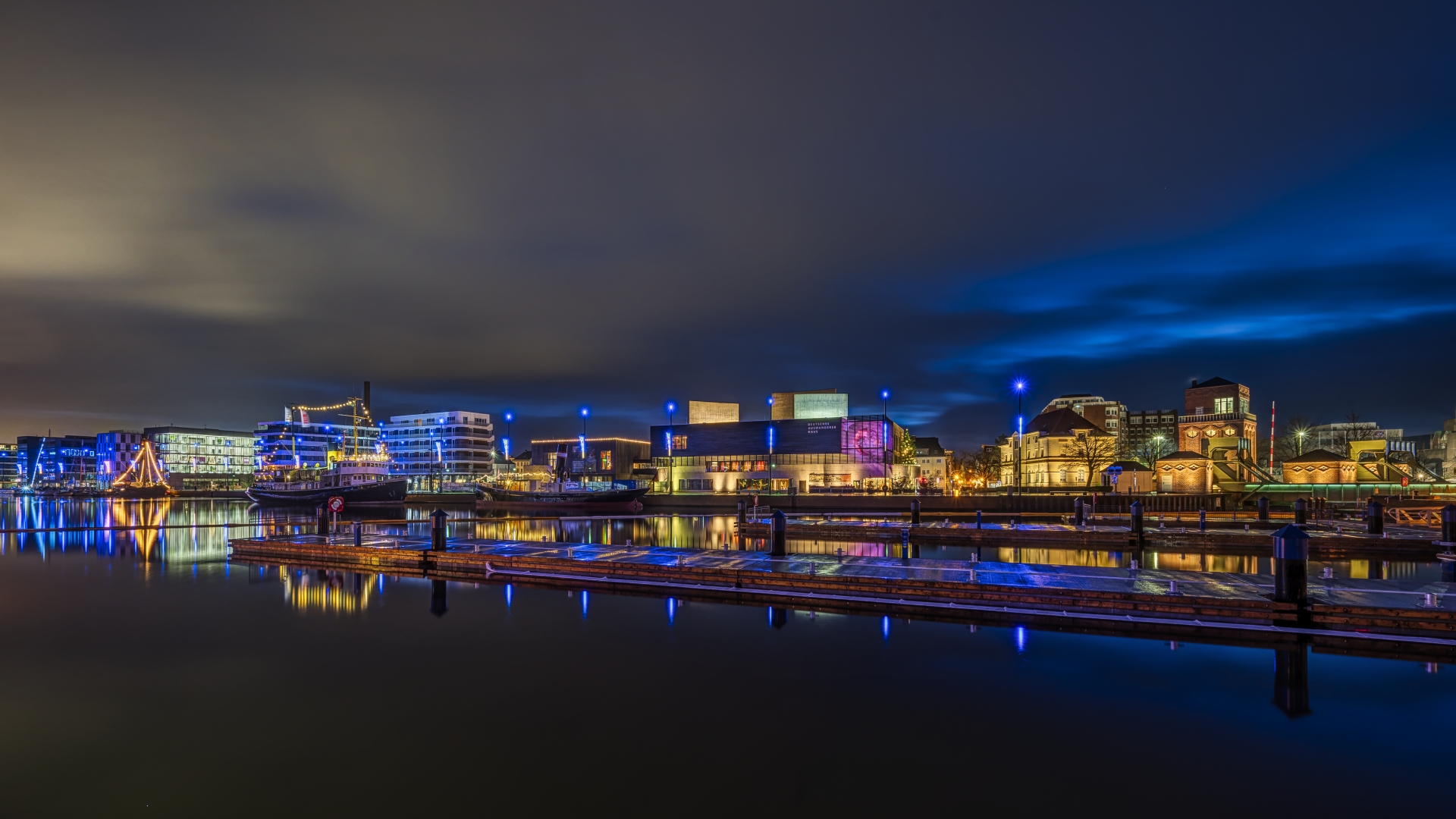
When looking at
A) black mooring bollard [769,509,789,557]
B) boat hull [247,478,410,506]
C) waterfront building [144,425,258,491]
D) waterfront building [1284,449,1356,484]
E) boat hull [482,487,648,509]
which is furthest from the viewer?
waterfront building [144,425,258,491]

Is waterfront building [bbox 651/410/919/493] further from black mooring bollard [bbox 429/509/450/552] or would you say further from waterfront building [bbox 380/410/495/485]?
waterfront building [bbox 380/410/495/485]

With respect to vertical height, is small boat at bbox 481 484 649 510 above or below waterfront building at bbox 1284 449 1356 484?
below

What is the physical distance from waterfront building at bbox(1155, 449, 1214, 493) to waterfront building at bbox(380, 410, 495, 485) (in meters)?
134

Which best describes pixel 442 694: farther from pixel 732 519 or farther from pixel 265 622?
pixel 732 519

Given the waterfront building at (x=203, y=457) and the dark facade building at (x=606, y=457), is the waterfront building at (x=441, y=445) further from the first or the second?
the waterfront building at (x=203, y=457)

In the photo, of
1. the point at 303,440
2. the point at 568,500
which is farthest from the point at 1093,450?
the point at 303,440

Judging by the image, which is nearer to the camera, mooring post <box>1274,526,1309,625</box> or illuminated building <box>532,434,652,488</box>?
mooring post <box>1274,526,1309,625</box>

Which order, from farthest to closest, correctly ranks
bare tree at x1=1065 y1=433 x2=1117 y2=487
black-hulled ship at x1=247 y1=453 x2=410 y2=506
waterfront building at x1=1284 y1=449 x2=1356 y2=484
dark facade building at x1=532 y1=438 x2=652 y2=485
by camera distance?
dark facade building at x1=532 y1=438 x2=652 y2=485, black-hulled ship at x1=247 y1=453 x2=410 y2=506, bare tree at x1=1065 y1=433 x2=1117 y2=487, waterfront building at x1=1284 y1=449 x2=1356 y2=484

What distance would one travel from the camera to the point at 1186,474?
71.6 meters

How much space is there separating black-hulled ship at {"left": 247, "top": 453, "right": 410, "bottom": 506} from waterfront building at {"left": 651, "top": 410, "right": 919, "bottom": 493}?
39.0 meters

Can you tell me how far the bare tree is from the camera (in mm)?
84562

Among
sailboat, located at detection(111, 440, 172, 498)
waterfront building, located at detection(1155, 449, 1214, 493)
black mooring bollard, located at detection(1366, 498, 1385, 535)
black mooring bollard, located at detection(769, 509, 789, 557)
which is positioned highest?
black mooring bollard, located at detection(769, 509, 789, 557)

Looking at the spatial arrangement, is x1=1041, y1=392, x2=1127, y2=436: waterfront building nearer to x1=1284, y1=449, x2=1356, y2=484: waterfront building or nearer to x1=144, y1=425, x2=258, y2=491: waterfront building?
x1=1284, y1=449, x2=1356, y2=484: waterfront building

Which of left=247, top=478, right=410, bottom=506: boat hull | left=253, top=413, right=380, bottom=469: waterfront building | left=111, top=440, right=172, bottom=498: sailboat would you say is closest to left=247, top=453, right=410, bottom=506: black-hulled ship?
left=247, top=478, right=410, bottom=506: boat hull
